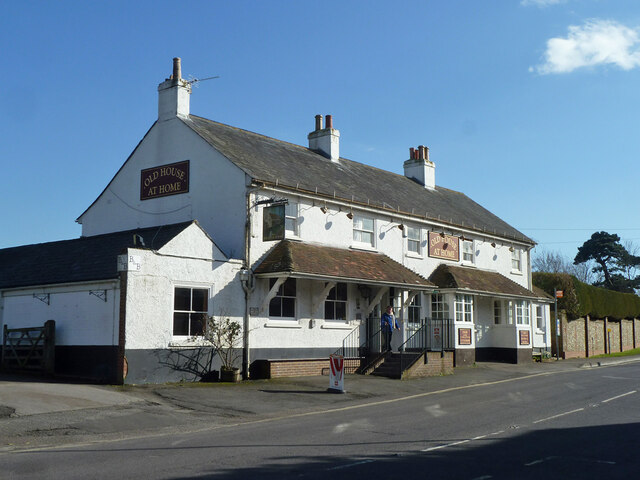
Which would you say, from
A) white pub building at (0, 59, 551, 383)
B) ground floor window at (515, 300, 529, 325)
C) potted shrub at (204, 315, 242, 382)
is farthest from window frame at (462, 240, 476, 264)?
potted shrub at (204, 315, 242, 382)

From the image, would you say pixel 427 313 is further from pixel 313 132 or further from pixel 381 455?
pixel 381 455

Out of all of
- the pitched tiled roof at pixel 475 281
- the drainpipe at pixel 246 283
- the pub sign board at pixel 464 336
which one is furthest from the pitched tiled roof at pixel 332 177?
the pub sign board at pixel 464 336

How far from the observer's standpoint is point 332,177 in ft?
85.1

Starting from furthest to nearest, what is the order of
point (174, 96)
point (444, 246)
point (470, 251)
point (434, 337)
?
1. point (470, 251)
2. point (444, 246)
3. point (434, 337)
4. point (174, 96)

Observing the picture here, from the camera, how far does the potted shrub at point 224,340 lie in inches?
754

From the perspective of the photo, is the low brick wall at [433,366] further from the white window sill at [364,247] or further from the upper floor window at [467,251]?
the upper floor window at [467,251]

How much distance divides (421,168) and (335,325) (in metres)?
14.3

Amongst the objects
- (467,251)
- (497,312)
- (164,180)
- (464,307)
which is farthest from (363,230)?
(497,312)

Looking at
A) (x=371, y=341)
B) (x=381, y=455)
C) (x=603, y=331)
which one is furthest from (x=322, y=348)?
(x=603, y=331)

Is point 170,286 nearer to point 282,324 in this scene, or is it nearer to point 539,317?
point 282,324

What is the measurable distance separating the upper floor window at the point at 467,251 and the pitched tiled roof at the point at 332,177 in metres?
0.76

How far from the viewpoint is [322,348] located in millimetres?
22500

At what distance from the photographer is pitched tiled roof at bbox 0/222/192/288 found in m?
18.7

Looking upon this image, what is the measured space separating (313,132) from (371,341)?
10.1 m
